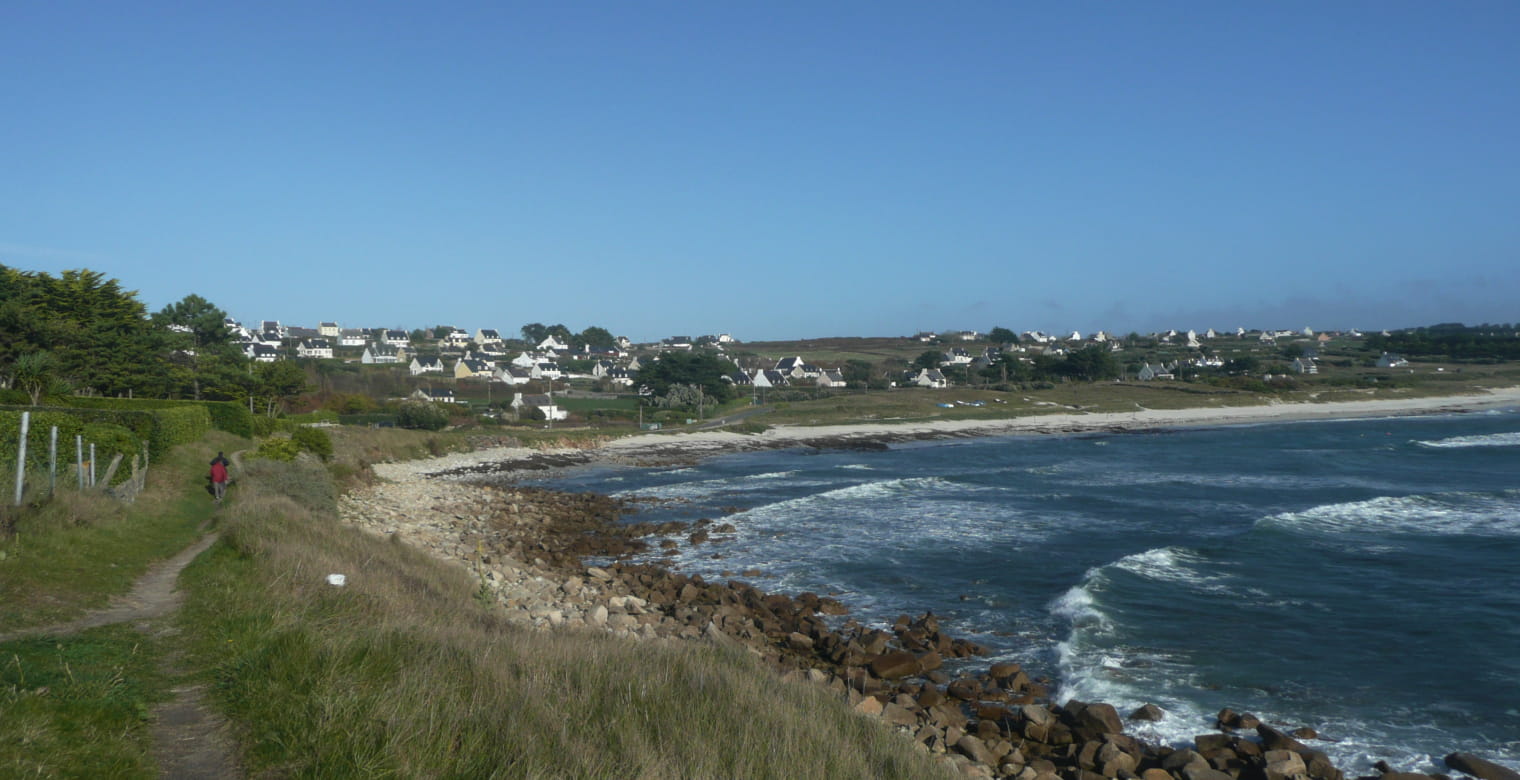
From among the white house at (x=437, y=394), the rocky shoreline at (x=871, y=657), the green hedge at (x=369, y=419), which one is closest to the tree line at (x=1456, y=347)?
the white house at (x=437, y=394)

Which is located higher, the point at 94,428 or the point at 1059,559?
the point at 94,428

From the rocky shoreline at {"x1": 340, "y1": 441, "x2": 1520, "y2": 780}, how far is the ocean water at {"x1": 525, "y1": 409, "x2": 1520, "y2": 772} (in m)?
0.64

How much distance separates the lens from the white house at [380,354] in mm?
126463

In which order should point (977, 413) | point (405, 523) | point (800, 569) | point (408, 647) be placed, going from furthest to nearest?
point (977, 413) → point (405, 523) → point (800, 569) → point (408, 647)

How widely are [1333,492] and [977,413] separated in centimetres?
5244

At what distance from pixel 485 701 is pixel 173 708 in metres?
2.09

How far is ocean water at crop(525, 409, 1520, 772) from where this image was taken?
1277cm

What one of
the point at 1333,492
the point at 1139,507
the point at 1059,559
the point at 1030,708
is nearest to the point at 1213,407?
the point at 1333,492

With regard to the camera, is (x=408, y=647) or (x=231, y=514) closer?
(x=408, y=647)

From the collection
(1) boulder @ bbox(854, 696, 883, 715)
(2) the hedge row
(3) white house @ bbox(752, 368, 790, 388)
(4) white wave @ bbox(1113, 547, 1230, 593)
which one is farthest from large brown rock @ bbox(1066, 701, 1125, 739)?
(3) white house @ bbox(752, 368, 790, 388)

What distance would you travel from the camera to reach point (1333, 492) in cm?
3472

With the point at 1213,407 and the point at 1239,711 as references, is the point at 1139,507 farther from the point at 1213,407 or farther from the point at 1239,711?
the point at 1213,407

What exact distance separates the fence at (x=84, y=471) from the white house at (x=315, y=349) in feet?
353

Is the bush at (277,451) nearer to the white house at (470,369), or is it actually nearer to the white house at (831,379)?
the white house at (470,369)
